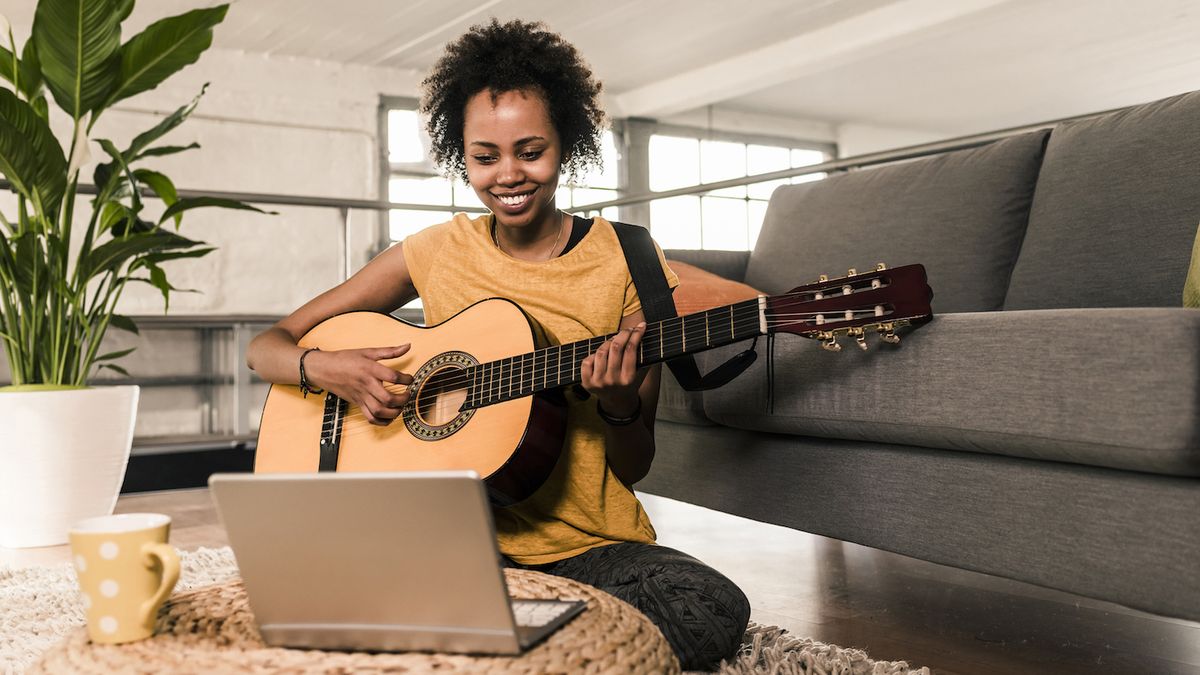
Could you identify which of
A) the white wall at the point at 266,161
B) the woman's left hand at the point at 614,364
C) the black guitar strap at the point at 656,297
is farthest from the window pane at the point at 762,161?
the woman's left hand at the point at 614,364

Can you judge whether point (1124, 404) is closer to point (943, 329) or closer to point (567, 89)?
point (943, 329)

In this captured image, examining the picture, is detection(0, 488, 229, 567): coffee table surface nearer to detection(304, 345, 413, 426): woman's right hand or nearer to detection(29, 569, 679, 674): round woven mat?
detection(304, 345, 413, 426): woman's right hand

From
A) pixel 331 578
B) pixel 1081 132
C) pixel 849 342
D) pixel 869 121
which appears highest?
pixel 869 121

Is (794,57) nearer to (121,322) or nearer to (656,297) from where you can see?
(121,322)

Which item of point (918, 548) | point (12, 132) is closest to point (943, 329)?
point (918, 548)

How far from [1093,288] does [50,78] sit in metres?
2.27

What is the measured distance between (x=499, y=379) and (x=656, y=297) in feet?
0.79

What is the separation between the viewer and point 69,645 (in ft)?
2.25

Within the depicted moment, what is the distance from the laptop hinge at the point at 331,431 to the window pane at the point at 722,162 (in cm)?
637

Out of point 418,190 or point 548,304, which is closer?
point 548,304

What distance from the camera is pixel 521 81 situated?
1335 millimetres

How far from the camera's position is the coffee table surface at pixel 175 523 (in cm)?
219

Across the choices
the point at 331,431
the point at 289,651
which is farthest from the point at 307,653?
the point at 331,431

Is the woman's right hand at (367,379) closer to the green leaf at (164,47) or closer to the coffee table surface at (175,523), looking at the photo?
the coffee table surface at (175,523)
